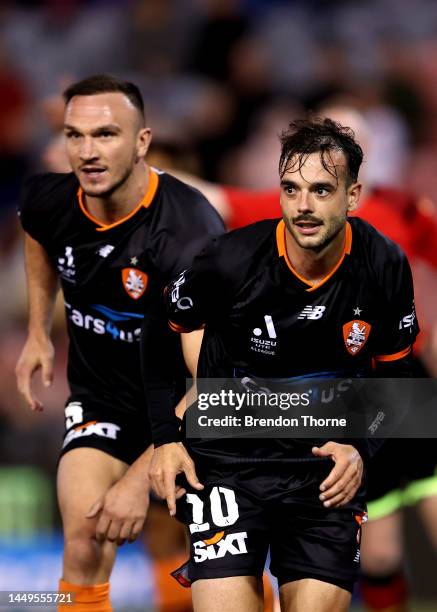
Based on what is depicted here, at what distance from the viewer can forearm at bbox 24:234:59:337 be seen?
4629 mm

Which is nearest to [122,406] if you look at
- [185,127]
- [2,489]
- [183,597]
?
[183,597]

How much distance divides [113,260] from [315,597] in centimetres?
143

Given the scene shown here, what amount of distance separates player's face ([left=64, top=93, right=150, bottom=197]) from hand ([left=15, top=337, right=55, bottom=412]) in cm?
69

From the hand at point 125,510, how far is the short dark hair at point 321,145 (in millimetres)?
1250

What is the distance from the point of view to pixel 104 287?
4332 millimetres

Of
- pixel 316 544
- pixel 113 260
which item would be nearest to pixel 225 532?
pixel 316 544

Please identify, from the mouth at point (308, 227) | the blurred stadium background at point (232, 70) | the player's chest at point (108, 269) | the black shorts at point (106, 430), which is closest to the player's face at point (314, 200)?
the mouth at point (308, 227)

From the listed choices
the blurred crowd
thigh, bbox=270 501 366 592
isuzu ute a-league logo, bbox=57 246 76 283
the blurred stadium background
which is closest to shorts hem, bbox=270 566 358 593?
→ thigh, bbox=270 501 366 592

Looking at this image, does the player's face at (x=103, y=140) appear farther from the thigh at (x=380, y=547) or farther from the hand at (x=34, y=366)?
the thigh at (x=380, y=547)

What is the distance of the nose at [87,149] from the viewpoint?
417cm

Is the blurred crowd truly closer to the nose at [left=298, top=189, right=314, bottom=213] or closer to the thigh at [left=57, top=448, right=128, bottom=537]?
the thigh at [left=57, top=448, right=128, bottom=537]

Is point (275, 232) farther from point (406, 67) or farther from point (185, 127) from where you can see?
point (406, 67)

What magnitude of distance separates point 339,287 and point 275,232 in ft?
0.88

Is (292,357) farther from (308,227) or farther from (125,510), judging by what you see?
(125,510)
